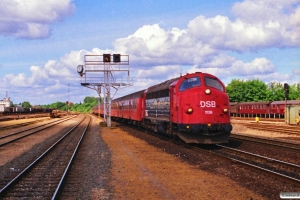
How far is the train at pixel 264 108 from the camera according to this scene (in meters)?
58.7

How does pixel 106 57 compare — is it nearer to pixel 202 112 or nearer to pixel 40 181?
pixel 202 112

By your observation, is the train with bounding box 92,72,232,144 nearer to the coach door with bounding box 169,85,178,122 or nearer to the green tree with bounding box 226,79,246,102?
the coach door with bounding box 169,85,178,122

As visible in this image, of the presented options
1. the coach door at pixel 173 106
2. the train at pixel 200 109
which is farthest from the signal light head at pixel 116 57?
the train at pixel 200 109

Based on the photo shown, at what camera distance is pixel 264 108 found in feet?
212

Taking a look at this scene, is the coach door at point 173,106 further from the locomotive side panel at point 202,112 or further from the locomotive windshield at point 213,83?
the locomotive windshield at point 213,83

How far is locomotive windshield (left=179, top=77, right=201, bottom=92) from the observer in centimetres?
1853

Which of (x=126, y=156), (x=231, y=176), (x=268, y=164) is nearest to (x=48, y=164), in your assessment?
(x=126, y=156)

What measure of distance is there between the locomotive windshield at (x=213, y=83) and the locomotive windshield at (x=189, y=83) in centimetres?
39

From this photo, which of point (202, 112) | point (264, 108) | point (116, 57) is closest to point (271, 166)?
point (202, 112)

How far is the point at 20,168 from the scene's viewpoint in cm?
1414

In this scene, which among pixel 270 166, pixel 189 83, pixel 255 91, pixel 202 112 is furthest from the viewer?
pixel 255 91

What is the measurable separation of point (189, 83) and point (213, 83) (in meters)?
1.17

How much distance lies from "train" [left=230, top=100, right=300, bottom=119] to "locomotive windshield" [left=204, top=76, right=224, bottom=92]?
123 feet

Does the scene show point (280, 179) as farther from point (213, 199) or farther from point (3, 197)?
point (3, 197)
